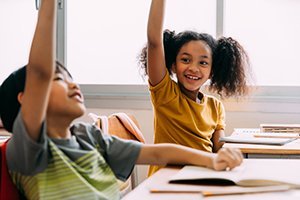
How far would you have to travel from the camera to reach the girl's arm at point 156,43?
1.78 meters

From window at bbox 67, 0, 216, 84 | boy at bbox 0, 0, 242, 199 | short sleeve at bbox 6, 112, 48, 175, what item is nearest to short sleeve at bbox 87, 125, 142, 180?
boy at bbox 0, 0, 242, 199

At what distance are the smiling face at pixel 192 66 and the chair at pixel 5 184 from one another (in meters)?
1.15

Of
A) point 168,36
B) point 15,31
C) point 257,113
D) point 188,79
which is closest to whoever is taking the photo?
point 188,79

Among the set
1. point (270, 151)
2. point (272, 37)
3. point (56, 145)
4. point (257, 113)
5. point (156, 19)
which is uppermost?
point (156, 19)

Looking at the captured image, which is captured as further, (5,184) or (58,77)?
(58,77)

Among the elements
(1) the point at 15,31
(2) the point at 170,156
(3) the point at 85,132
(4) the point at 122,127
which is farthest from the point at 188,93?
(1) the point at 15,31

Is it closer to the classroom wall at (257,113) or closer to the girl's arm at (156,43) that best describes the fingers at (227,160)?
the girl's arm at (156,43)

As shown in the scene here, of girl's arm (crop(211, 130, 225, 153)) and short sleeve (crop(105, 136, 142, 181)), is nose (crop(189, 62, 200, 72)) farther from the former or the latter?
short sleeve (crop(105, 136, 142, 181))

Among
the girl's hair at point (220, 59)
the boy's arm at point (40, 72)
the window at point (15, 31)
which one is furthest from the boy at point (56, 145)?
the window at point (15, 31)

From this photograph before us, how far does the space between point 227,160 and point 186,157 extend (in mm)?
126

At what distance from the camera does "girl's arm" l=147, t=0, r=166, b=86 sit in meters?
1.78

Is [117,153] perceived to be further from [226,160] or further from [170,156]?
[226,160]

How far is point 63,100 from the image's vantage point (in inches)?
43.9

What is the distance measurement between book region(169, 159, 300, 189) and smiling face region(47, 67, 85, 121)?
278 mm
